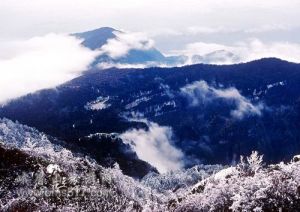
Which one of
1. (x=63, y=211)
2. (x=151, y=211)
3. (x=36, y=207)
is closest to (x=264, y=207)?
(x=151, y=211)

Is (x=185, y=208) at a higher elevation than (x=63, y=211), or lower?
higher

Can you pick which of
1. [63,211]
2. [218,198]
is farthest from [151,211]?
[63,211]

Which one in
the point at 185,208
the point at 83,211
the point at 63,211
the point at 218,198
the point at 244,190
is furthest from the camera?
the point at 83,211

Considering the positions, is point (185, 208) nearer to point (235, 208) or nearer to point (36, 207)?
point (235, 208)

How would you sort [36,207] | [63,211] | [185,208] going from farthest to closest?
1. [36,207]
2. [63,211]
3. [185,208]

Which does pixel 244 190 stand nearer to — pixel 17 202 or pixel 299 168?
pixel 299 168

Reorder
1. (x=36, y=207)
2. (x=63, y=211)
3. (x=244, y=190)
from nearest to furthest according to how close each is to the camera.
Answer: (x=244, y=190) < (x=63, y=211) < (x=36, y=207)

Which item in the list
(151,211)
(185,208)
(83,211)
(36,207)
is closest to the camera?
(185,208)

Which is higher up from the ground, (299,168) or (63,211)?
(299,168)

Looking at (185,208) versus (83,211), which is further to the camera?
(83,211)

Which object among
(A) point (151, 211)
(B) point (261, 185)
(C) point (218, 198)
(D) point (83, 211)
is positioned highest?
(B) point (261, 185)
